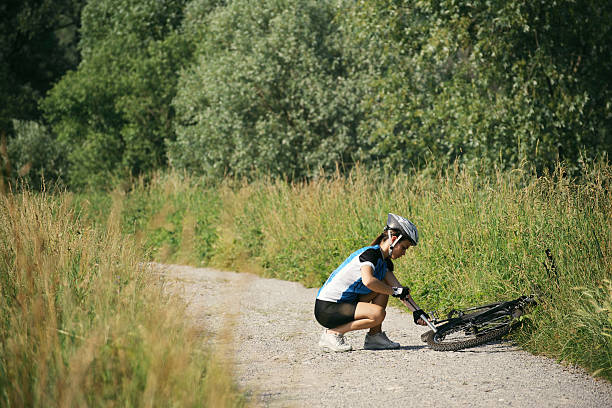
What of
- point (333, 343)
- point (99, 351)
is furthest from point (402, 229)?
point (99, 351)

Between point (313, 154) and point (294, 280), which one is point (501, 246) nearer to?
point (294, 280)

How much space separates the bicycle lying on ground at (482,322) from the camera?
21.7ft

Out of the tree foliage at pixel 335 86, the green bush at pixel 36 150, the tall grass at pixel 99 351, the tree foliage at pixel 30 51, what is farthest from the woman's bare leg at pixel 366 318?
the tree foliage at pixel 30 51

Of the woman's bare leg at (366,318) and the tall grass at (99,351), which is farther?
the woman's bare leg at (366,318)

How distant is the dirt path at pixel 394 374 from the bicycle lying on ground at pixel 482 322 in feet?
0.33

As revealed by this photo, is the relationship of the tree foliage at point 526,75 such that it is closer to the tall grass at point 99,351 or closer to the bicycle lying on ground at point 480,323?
the bicycle lying on ground at point 480,323

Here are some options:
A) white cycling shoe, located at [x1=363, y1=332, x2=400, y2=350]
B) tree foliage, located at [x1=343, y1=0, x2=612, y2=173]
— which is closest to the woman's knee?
white cycling shoe, located at [x1=363, y1=332, x2=400, y2=350]

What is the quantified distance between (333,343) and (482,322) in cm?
144

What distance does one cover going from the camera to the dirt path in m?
5.03

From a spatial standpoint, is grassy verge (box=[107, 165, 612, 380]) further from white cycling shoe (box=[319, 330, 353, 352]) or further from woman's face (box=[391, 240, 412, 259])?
white cycling shoe (box=[319, 330, 353, 352])

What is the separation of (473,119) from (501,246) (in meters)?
6.88

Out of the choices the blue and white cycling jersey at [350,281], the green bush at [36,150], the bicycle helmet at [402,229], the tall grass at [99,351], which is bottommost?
the green bush at [36,150]

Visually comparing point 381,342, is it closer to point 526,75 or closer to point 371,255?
point 371,255

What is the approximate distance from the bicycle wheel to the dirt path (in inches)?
A: 3.5
